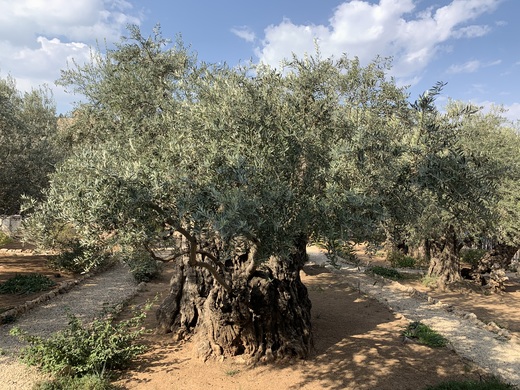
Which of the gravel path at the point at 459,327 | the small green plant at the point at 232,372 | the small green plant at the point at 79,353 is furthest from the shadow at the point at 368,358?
the small green plant at the point at 79,353

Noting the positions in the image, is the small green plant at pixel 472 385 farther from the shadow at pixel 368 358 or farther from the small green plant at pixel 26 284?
the small green plant at pixel 26 284

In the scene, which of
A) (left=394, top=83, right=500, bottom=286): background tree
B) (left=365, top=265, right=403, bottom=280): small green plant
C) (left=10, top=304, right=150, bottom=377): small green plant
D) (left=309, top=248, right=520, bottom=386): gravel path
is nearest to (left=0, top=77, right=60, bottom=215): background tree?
(left=10, top=304, right=150, bottom=377): small green plant

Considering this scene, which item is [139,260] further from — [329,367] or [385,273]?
[385,273]

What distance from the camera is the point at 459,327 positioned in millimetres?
14469

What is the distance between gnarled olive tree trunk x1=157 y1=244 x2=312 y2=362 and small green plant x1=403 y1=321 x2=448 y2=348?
4.01 meters

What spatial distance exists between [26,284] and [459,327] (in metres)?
19.1

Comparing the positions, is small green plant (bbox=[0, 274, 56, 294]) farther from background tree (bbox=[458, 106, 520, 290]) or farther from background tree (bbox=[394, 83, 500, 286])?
background tree (bbox=[458, 106, 520, 290])

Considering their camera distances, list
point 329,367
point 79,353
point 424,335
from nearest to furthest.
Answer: point 79,353 < point 329,367 < point 424,335

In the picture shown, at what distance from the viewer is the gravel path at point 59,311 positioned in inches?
366

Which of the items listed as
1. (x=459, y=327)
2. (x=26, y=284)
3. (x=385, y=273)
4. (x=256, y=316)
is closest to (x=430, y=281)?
(x=385, y=273)

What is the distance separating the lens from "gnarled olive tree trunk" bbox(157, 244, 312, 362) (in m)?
10.1

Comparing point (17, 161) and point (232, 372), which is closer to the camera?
point (232, 372)

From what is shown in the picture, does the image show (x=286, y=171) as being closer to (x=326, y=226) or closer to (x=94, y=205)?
(x=326, y=226)

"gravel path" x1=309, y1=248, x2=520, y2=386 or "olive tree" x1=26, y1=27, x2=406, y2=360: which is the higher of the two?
"olive tree" x1=26, y1=27, x2=406, y2=360
